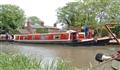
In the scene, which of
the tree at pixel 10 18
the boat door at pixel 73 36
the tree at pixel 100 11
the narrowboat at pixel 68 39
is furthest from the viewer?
the tree at pixel 10 18

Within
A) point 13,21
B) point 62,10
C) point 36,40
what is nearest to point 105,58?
point 36,40

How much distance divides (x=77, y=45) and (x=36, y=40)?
6.92m

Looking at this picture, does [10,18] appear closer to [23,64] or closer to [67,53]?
[67,53]

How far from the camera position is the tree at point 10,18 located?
7756 centimetres

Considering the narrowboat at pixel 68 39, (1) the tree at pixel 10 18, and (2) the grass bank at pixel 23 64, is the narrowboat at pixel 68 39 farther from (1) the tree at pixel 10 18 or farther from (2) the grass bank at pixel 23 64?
(1) the tree at pixel 10 18

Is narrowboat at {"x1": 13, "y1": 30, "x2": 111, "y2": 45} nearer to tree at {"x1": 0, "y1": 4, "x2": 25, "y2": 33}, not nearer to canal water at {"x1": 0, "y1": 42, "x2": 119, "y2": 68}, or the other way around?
canal water at {"x1": 0, "y1": 42, "x2": 119, "y2": 68}

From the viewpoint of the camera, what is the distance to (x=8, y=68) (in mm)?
8664

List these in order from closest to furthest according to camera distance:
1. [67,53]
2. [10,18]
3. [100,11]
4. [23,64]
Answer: [23,64] → [67,53] → [100,11] → [10,18]

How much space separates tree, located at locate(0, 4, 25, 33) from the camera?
77.6 meters

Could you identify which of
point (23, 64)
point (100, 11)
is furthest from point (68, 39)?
point (23, 64)

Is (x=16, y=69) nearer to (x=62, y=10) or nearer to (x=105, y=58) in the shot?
(x=105, y=58)

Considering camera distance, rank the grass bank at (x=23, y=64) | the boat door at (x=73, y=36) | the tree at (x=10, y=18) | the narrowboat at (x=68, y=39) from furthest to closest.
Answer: the tree at (x=10, y=18)
the boat door at (x=73, y=36)
the narrowboat at (x=68, y=39)
the grass bank at (x=23, y=64)

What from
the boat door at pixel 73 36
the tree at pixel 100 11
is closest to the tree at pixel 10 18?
the tree at pixel 100 11

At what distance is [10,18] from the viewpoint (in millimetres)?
79875
